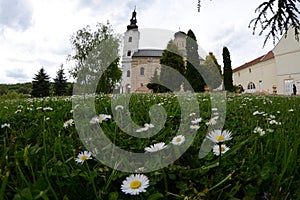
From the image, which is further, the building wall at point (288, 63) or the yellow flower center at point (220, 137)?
Answer: the building wall at point (288, 63)

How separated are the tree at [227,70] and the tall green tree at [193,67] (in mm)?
2959

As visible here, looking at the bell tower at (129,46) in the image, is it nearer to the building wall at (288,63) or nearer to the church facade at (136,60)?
the church facade at (136,60)

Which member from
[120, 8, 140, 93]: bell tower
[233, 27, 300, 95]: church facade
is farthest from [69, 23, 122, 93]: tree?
[233, 27, 300, 95]: church facade

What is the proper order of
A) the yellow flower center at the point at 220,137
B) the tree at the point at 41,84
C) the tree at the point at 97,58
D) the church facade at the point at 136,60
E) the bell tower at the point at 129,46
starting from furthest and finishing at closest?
the bell tower at the point at 129,46 → the church facade at the point at 136,60 → the tree at the point at 41,84 → the tree at the point at 97,58 → the yellow flower center at the point at 220,137

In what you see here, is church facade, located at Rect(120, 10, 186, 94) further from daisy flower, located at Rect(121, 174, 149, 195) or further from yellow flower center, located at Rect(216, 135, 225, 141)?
daisy flower, located at Rect(121, 174, 149, 195)

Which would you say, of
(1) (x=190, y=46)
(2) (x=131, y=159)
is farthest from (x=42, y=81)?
(2) (x=131, y=159)

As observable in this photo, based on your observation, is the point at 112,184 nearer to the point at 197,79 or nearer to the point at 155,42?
the point at 155,42

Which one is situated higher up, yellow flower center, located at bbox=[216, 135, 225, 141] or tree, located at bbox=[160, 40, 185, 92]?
tree, located at bbox=[160, 40, 185, 92]

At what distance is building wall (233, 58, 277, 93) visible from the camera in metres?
28.0

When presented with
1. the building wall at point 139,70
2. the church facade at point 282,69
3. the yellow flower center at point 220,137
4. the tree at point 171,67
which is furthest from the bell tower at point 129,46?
the yellow flower center at point 220,137

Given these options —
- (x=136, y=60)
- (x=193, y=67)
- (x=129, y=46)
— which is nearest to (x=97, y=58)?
(x=193, y=67)

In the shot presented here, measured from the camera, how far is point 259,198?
0.73 m

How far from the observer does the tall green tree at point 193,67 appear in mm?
19422

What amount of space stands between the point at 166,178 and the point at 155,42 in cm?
404
